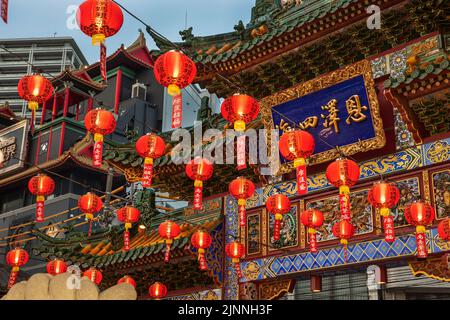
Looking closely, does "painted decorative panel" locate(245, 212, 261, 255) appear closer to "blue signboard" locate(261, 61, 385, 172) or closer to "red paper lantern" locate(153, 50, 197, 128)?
"blue signboard" locate(261, 61, 385, 172)

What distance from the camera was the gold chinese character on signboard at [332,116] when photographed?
1040 cm

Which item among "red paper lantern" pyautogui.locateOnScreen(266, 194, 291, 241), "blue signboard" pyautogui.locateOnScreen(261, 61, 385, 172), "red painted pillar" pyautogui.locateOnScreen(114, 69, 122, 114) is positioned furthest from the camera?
"red painted pillar" pyautogui.locateOnScreen(114, 69, 122, 114)

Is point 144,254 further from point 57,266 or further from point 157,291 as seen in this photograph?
point 57,266

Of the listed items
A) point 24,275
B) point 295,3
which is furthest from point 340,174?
point 24,275

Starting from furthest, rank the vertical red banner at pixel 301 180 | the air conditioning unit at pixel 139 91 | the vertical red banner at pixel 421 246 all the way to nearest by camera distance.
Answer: the air conditioning unit at pixel 139 91, the vertical red banner at pixel 421 246, the vertical red banner at pixel 301 180

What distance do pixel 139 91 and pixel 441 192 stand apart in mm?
27351

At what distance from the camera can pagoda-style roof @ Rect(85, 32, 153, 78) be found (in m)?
34.4

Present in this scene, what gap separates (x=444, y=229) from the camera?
8.62 meters

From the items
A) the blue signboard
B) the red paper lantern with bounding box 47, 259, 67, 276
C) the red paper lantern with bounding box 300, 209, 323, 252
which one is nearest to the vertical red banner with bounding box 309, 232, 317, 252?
the red paper lantern with bounding box 300, 209, 323, 252

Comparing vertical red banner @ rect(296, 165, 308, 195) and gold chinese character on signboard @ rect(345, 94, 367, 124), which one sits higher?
gold chinese character on signboard @ rect(345, 94, 367, 124)

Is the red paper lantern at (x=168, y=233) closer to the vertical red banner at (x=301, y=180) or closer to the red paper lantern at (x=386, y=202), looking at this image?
the vertical red banner at (x=301, y=180)

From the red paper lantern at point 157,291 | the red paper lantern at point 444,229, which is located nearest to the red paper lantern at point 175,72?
the red paper lantern at point 444,229

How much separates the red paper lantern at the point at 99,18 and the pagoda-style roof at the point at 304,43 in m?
3.95

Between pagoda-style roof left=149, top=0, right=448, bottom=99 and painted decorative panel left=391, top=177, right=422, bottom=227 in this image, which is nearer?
painted decorative panel left=391, top=177, right=422, bottom=227
